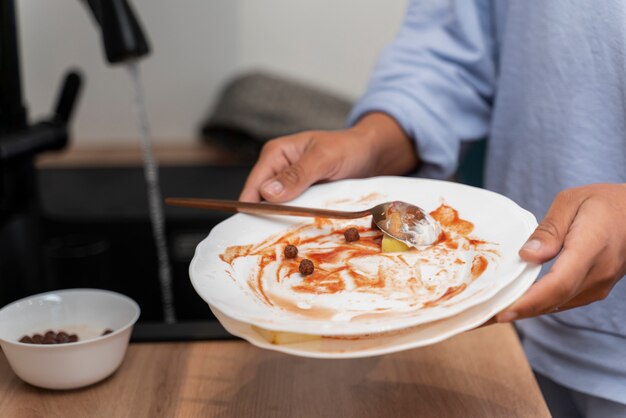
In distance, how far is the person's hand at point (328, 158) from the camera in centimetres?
80

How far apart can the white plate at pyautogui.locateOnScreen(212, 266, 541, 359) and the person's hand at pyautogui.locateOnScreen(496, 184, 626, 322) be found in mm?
15

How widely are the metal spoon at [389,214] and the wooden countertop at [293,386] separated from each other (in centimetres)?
15

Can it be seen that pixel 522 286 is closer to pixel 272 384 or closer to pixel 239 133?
pixel 272 384

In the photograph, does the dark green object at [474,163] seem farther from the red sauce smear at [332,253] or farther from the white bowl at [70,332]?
the white bowl at [70,332]

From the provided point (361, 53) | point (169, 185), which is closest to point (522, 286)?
point (169, 185)

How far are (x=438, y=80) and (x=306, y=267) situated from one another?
0.43m

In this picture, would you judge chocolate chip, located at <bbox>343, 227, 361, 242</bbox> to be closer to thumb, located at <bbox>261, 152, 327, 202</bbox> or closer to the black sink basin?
thumb, located at <bbox>261, 152, 327, 202</bbox>

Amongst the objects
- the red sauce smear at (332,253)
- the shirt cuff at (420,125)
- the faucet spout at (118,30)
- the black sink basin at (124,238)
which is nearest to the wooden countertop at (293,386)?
the red sauce smear at (332,253)

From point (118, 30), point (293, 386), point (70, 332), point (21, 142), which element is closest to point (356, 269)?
point (293, 386)

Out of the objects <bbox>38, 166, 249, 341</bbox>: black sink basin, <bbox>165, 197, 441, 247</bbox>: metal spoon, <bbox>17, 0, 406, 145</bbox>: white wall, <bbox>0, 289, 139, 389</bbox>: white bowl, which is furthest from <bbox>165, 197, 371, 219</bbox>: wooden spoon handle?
<bbox>17, 0, 406, 145</bbox>: white wall

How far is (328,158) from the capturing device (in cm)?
85

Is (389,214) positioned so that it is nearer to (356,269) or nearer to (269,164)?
(356,269)

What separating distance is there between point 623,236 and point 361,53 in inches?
55.5

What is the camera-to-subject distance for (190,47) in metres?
1.92
